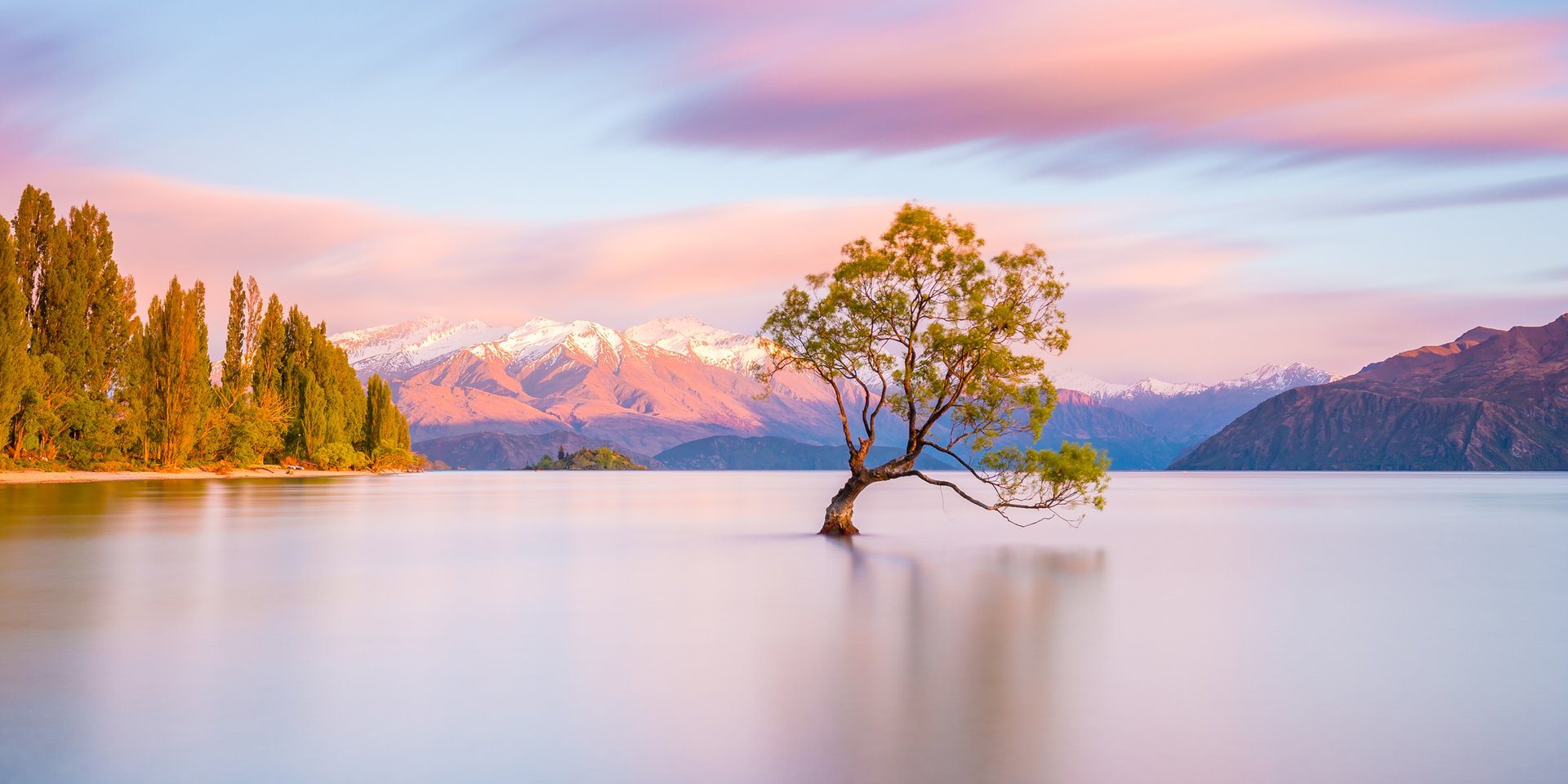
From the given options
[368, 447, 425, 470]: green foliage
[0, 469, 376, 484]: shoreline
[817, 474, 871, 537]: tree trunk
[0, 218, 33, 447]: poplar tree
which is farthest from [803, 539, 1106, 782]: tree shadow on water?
[368, 447, 425, 470]: green foliage

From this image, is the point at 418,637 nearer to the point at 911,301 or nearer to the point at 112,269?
the point at 911,301

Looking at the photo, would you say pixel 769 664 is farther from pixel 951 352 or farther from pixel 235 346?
pixel 235 346

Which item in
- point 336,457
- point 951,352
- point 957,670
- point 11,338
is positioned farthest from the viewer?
point 336,457

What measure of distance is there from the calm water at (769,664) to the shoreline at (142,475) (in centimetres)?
5001

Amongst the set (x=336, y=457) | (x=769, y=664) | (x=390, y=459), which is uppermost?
(x=336, y=457)

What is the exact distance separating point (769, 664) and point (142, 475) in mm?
94571

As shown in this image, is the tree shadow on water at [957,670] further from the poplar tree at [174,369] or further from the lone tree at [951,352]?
the poplar tree at [174,369]

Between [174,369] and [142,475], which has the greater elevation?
[174,369]

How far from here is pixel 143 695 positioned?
13.2 metres

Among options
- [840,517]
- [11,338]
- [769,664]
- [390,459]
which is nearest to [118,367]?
[11,338]

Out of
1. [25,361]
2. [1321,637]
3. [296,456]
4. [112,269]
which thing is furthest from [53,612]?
[296,456]

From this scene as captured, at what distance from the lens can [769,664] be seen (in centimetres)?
1597

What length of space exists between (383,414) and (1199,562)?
120236 millimetres

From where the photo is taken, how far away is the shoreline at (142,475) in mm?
79250
